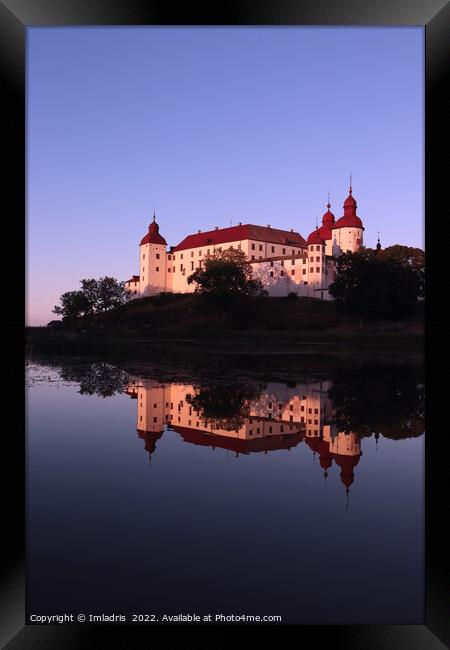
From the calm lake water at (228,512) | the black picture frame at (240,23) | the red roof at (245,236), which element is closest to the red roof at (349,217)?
the red roof at (245,236)

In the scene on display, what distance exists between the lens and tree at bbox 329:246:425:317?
146 feet

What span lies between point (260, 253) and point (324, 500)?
7440 centimetres

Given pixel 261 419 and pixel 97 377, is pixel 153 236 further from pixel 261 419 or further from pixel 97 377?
pixel 261 419

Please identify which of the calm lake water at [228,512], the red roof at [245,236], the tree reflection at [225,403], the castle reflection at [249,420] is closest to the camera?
the calm lake water at [228,512]

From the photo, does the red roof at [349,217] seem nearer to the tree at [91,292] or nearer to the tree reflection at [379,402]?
the tree at [91,292]

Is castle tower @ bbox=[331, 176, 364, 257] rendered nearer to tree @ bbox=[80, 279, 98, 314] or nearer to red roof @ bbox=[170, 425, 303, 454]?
tree @ bbox=[80, 279, 98, 314]

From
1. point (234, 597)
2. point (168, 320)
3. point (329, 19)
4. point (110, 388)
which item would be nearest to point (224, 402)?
point (110, 388)

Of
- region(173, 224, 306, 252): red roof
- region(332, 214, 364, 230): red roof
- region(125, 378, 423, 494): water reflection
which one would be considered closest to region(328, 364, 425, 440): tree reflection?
region(125, 378, 423, 494): water reflection

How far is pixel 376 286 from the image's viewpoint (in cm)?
4453

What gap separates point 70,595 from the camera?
4086 mm

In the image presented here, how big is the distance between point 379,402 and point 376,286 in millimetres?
34060

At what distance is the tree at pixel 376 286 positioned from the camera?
44.6 meters

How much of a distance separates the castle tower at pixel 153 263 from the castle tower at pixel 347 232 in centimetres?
3124
